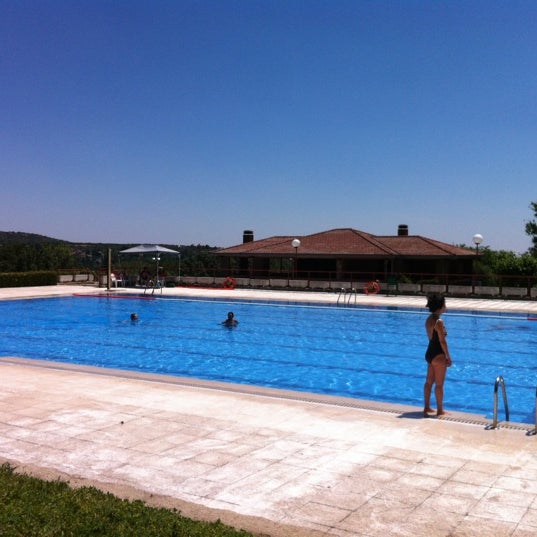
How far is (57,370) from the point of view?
1045cm

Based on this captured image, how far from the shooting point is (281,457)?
587cm

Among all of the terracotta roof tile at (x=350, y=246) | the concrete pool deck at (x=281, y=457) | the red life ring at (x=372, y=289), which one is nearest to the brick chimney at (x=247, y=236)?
the terracotta roof tile at (x=350, y=246)

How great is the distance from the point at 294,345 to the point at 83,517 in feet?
41.9

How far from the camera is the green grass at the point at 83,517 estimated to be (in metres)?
4.03

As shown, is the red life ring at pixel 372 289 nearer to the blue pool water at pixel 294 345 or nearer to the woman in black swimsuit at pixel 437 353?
the blue pool water at pixel 294 345

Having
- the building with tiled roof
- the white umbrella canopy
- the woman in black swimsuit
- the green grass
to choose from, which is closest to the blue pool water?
the woman in black swimsuit

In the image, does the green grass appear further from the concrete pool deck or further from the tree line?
the tree line

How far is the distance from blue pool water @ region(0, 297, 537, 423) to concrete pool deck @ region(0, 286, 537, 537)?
3.69 meters

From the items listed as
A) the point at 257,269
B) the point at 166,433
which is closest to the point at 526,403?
the point at 166,433

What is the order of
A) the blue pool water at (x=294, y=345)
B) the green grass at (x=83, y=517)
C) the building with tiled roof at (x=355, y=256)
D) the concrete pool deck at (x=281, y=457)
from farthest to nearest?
the building with tiled roof at (x=355, y=256), the blue pool water at (x=294, y=345), the concrete pool deck at (x=281, y=457), the green grass at (x=83, y=517)

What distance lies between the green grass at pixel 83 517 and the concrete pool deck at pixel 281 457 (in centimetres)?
29

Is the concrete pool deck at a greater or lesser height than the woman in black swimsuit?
lesser

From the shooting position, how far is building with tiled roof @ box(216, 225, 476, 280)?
108ft

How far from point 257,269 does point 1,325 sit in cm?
1997
